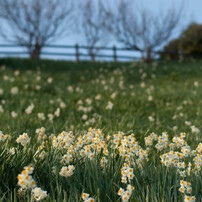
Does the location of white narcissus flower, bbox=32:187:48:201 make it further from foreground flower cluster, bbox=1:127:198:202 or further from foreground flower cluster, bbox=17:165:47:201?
foreground flower cluster, bbox=1:127:198:202

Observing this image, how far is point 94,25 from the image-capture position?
2289 centimetres

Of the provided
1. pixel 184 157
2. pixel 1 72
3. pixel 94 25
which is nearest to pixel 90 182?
pixel 184 157

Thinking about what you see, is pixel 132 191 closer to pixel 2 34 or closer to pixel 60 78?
pixel 60 78

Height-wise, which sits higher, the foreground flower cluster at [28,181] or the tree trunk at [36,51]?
the tree trunk at [36,51]

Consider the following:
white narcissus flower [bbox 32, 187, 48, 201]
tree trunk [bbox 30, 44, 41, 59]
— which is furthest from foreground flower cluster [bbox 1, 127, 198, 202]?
tree trunk [bbox 30, 44, 41, 59]

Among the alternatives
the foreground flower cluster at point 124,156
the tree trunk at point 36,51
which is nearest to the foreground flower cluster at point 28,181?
the foreground flower cluster at point 124,156

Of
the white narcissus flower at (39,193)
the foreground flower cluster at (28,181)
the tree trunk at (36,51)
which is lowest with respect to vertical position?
the white narcissus flower at (39,193)

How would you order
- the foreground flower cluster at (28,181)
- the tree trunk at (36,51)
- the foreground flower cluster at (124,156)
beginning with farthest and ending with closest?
the tree trunk at (36,51) → the foreground flower cluster at (124,156) → the foreground flower cluster at (28,181)

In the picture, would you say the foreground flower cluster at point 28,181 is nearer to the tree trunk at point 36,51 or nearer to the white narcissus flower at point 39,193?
the white narcissus flower at point 39,193

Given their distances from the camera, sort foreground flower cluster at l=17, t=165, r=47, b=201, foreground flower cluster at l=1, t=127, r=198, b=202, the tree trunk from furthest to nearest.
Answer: the tree trunk → foreground flower cluster at l=1, t=127, r=198, b=202 → foreground flower cluster at l=17, t=165, r=47, b=201

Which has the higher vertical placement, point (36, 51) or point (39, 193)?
point (36, 51)

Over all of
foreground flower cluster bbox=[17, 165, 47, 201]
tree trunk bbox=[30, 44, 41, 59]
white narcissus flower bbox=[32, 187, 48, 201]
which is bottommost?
white narcissus flower bbox=[32, 187, 48, 201]

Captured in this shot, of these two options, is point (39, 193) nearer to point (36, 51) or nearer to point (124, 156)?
point (124, 156)

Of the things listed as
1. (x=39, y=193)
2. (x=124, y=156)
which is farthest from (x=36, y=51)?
(x=39, y=193)
